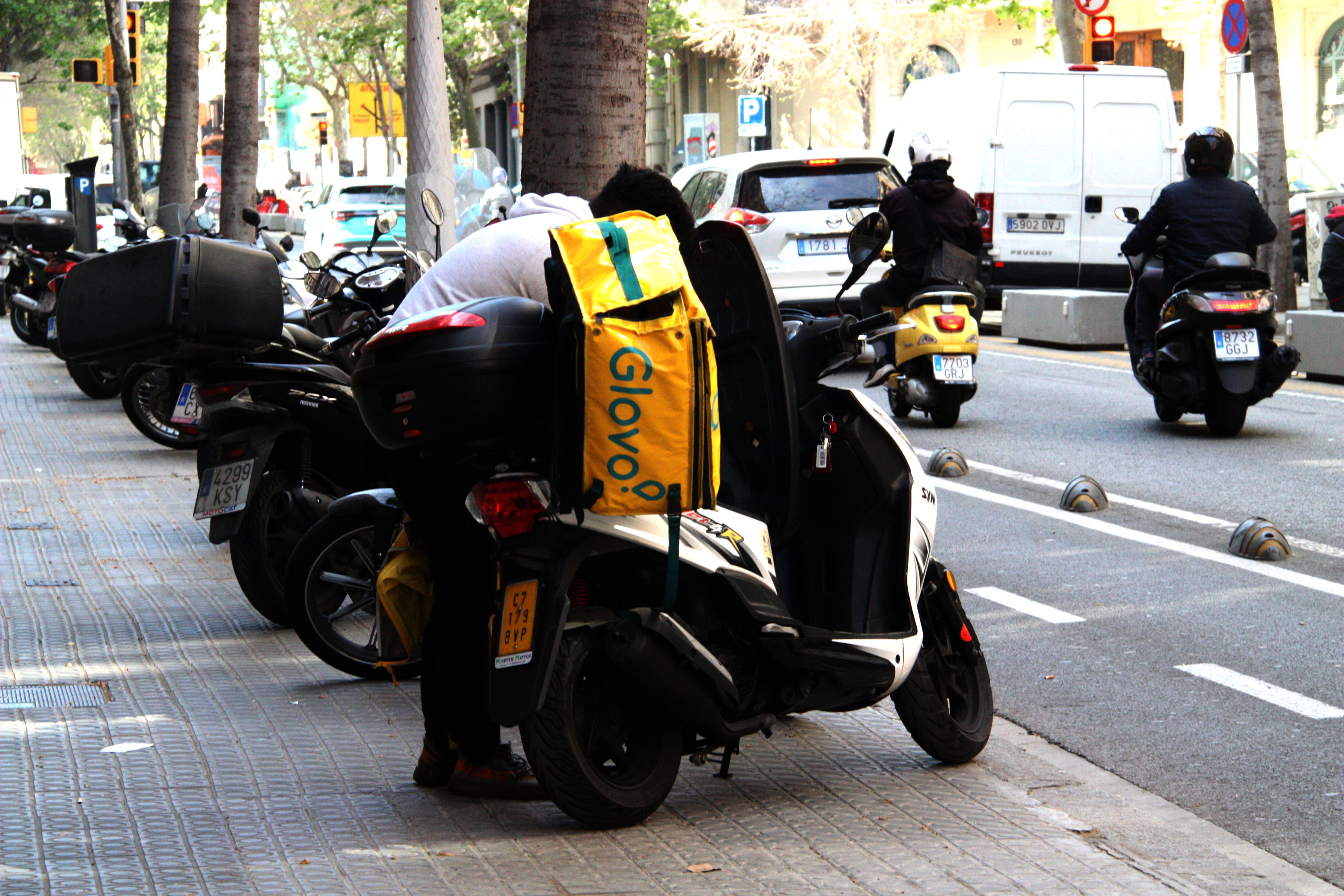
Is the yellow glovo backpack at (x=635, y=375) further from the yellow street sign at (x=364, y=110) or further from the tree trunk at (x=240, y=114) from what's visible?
the yellow street sign at (x=364, y=110)

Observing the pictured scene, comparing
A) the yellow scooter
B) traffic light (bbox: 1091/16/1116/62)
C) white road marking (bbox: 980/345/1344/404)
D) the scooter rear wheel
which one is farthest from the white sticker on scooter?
traffic light (bbox: 1091/16/1116/62)

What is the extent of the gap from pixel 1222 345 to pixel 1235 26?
828 centimetres

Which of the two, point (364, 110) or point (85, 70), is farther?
point (364, 110)

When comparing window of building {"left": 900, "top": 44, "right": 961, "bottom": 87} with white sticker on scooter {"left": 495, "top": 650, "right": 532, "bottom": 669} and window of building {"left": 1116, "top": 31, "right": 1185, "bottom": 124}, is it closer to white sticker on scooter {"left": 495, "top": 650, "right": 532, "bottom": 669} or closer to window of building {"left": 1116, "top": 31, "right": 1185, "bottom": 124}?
window of building {"left": 1116, "top": 31, "right": 1185, "bottom": 124}

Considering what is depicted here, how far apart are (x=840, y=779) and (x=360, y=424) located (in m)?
2.68

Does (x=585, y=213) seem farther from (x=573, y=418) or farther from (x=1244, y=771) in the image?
(x=1244, y=771)

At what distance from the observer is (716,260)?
4.68 metres

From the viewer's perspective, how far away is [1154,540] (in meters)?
8.06

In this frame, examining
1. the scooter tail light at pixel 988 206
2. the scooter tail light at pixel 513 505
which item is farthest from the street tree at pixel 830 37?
the scooter tail light at pixel 513 505

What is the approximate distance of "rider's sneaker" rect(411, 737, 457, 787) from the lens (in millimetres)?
4660

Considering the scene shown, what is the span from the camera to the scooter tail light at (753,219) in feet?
47.9

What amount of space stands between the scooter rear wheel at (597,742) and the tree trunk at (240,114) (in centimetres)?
1510

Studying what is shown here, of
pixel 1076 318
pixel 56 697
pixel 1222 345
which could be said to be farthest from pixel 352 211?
pixel 56 697

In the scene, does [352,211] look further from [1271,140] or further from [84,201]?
[1271,140]
